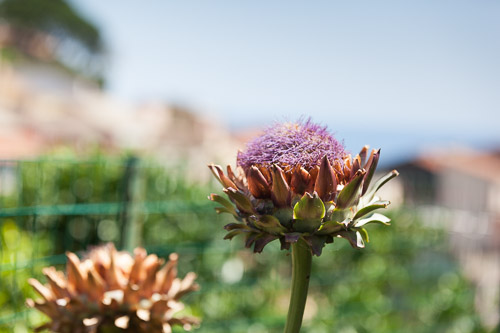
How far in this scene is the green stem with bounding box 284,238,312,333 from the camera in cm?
112

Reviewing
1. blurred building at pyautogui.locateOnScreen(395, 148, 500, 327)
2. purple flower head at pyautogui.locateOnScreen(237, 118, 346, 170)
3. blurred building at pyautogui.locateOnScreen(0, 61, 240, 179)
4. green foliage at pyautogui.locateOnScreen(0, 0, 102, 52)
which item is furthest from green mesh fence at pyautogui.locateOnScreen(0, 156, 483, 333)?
green foliage at pyautogui.locateOnScreen(0, 0, 102, 52)

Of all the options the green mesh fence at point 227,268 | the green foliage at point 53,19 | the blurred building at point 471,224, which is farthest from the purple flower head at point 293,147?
the green foliage at point 53,19

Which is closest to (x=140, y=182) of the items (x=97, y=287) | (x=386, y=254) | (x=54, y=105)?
(x=97, y=287)

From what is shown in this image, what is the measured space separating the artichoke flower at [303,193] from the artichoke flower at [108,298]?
330 millimetres

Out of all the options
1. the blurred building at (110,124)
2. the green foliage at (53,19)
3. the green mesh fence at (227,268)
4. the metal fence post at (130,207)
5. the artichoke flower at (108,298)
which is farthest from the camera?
the green foliage at (53,19)

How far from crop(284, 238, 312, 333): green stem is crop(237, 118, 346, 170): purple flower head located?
0.18 metres

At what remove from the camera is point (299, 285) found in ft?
3.69

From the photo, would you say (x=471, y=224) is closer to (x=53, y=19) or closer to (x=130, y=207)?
(x=130, y=207)

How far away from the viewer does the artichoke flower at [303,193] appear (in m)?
1.05

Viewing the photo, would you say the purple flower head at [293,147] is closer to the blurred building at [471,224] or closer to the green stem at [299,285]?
the green stem at [299,285]

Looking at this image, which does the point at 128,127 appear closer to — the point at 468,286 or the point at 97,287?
the point at 468,286

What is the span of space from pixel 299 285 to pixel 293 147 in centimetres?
29

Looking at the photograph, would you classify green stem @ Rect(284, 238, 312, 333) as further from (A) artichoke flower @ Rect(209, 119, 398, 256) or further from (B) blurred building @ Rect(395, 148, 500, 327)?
(B) blurred building @ Rect(395, 148, 500, 327)

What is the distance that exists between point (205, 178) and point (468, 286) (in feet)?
8.84
